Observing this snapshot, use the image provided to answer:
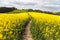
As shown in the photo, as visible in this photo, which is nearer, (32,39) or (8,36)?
(8,36)

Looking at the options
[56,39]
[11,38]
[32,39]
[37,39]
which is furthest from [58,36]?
[32,39]

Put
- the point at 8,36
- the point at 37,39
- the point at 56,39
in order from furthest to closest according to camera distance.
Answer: the point at 37,39 < the point at 56,39 < the point at 8,36

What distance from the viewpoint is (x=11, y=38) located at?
891 cm

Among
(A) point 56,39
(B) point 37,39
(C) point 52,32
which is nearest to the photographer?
(A) point 56,39

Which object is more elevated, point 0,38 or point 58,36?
point 0,38

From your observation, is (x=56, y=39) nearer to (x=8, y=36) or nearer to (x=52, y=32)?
(x=52, y=32)

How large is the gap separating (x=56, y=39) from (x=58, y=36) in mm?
274

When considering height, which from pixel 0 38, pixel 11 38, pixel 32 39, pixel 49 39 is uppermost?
pixel 0 38

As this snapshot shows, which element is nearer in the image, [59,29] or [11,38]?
[11,38]

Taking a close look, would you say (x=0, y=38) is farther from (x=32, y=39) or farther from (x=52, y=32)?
(x=32, y=39)

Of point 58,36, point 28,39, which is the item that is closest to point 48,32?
point 58,36

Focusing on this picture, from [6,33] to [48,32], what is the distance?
11.6ft

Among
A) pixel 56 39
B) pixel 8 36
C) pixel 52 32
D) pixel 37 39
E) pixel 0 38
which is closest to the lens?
pixel 0 38

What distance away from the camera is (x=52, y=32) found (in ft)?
35.7
